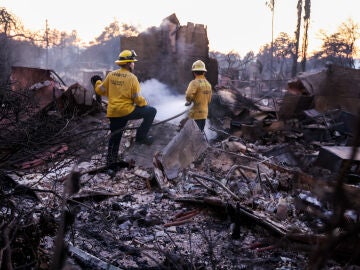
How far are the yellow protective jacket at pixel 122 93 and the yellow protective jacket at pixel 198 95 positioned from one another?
49.9 inches

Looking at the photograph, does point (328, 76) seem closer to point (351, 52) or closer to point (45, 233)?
point (45, 233)

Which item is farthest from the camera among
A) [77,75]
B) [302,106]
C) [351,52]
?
[77,75]

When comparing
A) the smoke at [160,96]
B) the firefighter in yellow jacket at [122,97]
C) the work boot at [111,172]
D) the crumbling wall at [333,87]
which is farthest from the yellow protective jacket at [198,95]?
the crumbling wall at [333,87]

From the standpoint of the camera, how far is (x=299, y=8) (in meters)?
26.3

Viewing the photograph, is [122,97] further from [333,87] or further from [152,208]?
[333,87]

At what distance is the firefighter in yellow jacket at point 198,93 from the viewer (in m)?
6.93

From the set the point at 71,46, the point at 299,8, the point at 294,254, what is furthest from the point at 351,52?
the point at 71,46

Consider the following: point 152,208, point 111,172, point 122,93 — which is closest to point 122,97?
point 122,93

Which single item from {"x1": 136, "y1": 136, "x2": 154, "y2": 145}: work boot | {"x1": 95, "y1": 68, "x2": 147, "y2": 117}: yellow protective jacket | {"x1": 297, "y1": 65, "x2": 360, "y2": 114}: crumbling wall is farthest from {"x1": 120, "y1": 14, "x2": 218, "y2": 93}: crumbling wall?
{"x1": 95, "y1": 68, "x2": 147, "y2": 117}: yellow protective jacket

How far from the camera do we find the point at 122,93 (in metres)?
5.90

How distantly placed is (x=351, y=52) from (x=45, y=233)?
24.9m

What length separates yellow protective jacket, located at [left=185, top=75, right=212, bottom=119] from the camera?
6.92m

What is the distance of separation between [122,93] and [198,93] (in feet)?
5.61

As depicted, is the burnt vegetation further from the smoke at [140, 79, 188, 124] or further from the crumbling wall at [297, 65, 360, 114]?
the crumbling wall at [297, 65, 360, 114]
